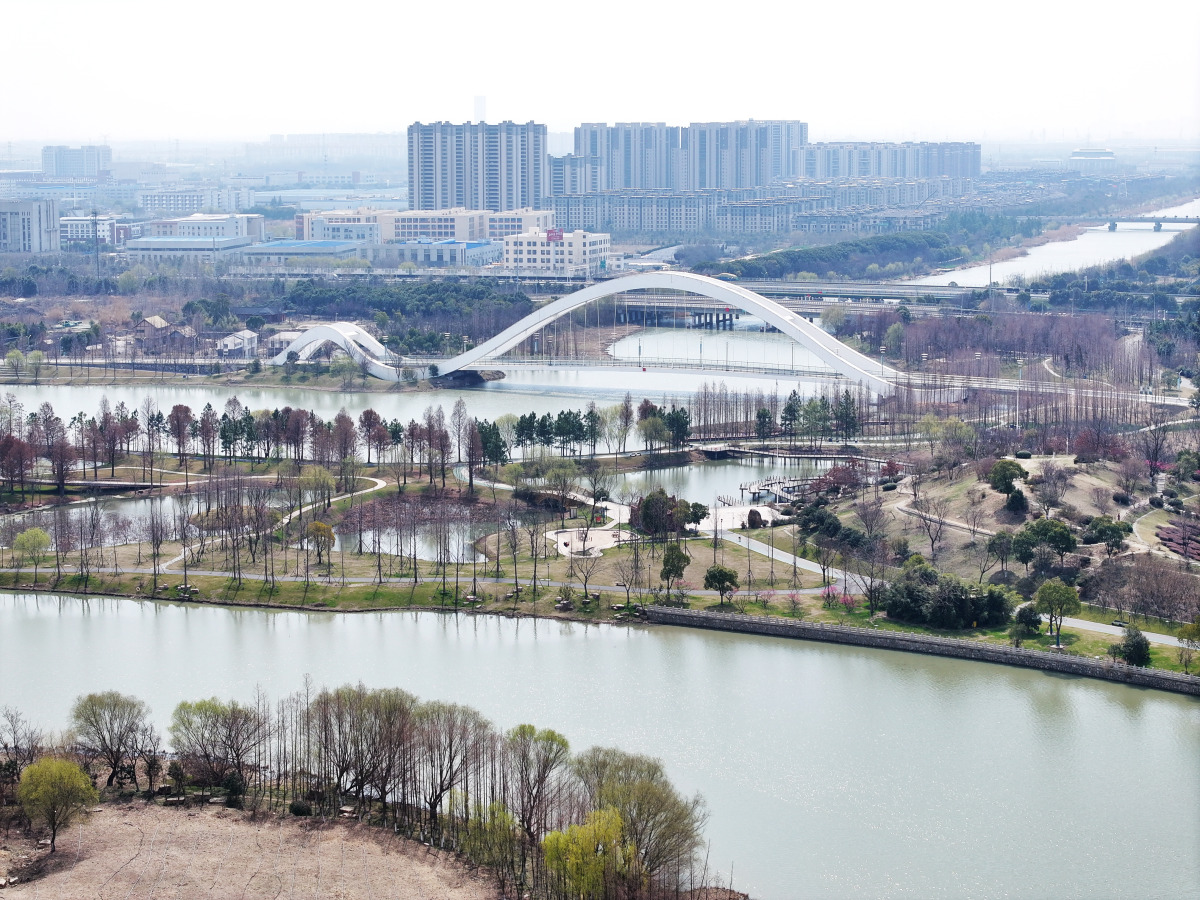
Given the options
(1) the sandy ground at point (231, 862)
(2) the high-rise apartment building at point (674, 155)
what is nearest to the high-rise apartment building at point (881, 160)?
(2) the high-rise apartment building at point (674, 155)

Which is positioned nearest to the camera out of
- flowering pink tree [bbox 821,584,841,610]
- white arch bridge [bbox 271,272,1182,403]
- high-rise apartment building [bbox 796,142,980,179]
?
flowering pink tree [bbox 821,584,841,610]

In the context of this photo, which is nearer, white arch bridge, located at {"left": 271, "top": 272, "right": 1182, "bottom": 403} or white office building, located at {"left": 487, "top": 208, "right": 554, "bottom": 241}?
white arch bridge, located at {"left": 271, "top": 272, "right": 1182, "bottom": 403}

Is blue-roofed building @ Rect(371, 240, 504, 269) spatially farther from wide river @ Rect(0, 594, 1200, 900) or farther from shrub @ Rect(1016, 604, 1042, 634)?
shrub @ Rect(1016, 604, 1042, 634)

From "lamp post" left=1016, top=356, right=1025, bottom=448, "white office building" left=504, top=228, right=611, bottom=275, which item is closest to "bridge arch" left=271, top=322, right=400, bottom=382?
"lamp post" left=1016, top=356, right=1025, bottom=448

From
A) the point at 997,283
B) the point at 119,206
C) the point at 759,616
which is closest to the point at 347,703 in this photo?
the point at 759,616

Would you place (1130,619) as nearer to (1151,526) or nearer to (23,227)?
(1151,526)

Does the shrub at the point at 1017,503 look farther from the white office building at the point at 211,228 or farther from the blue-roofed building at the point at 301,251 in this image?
the white office building at the point at 211,228

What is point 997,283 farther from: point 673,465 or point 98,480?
point 98,480
